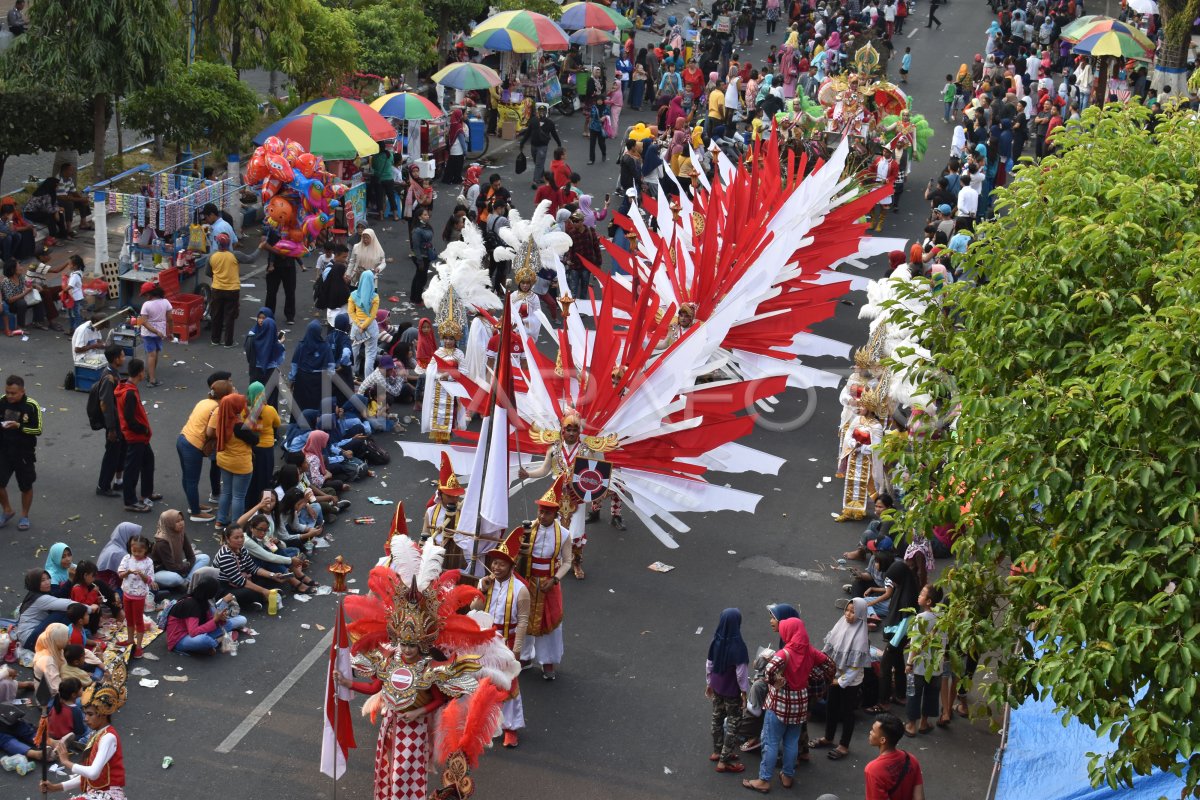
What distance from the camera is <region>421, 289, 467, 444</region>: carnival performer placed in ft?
49.5

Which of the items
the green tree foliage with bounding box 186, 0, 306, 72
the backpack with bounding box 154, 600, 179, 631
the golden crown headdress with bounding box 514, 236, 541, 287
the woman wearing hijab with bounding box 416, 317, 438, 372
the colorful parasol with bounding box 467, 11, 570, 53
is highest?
the colorful parasol with bounding box 467, 11, 570, 53

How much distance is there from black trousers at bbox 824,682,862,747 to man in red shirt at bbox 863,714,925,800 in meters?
1.76

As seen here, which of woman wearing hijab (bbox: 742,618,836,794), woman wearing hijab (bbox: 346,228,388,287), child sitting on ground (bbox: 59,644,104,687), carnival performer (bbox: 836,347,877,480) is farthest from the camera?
woman wearing hijab (bbox: 346,228,388,287)

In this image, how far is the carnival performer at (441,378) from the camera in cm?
Result: 1510

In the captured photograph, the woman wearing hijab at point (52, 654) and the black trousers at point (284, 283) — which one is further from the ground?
the black trousers at point (284, 283)

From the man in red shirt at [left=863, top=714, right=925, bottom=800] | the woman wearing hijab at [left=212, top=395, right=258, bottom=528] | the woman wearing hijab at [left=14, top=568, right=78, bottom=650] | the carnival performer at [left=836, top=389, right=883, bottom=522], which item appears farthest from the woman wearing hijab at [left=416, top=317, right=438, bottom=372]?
the man in red shirt at [left=863, top=714, right=925, bottom=800]

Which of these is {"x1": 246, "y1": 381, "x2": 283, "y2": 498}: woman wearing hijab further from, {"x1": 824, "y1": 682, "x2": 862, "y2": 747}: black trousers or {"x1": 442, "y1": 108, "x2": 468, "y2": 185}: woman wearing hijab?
{"x1": 442, "y1": 108, "x2": 468, "y2": 185}: woman wearing hijab

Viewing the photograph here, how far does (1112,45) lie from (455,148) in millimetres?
12430

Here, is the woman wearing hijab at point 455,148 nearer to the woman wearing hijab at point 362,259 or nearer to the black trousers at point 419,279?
the black trousers at point 419,279

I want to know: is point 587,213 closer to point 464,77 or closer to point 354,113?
point 354,113

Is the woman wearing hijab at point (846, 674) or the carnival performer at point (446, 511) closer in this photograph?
the carnival performer at point (446, 511)

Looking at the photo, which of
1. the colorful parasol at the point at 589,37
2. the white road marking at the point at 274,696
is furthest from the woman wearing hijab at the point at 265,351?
the colorful parasol at the point at 589,37

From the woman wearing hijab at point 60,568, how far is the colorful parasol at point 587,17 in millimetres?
20134

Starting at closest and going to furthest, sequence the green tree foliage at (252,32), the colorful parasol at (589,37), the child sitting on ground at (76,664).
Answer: the child sitting on ground at (76,664) < the green tree foliage at (252,32) < the colorful parasol at (589,37)
